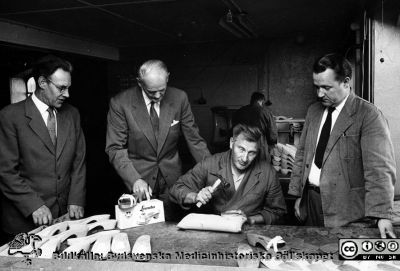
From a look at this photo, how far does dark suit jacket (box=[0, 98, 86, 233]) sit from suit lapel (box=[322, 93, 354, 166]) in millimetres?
1753

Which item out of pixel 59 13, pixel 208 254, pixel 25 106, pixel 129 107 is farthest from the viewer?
pixel 59 13

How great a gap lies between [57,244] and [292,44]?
6926mm

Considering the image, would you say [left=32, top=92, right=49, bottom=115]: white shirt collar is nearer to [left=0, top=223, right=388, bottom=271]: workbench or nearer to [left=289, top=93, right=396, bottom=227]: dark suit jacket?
[left=0, top=223, right=388, bottom=271]: workbench

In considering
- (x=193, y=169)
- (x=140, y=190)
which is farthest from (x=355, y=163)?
(x=140, y=190)

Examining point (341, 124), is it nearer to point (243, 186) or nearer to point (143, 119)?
point (243, 186)

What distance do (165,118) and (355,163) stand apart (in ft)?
4.55

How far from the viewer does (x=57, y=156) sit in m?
2.65

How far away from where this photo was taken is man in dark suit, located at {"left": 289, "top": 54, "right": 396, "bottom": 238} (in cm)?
211

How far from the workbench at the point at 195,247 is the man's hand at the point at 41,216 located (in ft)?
2.06

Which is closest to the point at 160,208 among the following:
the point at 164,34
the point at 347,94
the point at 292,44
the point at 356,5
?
the point at 347,94

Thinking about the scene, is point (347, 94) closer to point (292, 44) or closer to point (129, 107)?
point (129, 107)

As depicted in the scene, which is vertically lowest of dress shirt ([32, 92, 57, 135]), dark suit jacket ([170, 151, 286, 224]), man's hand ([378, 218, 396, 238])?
man's hand ([378, 218, 396, 238])

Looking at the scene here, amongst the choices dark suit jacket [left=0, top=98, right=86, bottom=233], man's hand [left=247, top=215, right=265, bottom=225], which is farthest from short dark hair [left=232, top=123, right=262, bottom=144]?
dark suit jacket [left=0, top=98, right=86, bottom=233]

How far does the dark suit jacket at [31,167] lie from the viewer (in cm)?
247
